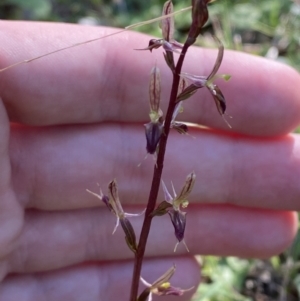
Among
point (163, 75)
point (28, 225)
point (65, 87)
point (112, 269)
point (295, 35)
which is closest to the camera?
point (65, 87)

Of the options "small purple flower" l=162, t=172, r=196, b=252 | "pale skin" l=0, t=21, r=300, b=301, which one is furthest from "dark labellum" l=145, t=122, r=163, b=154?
"pale skin" l=0, t=21, r=300, b=301

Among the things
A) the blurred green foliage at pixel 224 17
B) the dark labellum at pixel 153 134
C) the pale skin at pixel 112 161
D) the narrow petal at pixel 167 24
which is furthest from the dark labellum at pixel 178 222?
the blurred green foliage at pixel 224 17

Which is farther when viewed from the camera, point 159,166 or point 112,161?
point 112,161

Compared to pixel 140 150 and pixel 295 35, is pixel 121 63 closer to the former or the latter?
pixel 140 150

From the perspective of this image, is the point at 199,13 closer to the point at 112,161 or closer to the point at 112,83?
the point at 112,83

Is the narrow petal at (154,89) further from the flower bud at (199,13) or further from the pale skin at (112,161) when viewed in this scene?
the pale skin at (112,161)

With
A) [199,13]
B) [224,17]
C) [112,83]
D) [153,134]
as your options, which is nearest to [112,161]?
[112,83]

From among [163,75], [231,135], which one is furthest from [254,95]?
[163,75]

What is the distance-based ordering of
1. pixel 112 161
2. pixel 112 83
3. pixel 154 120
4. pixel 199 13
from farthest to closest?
pixel 112 161 → pixel 112 83 → pixel 154 120 → pixel 199 13
